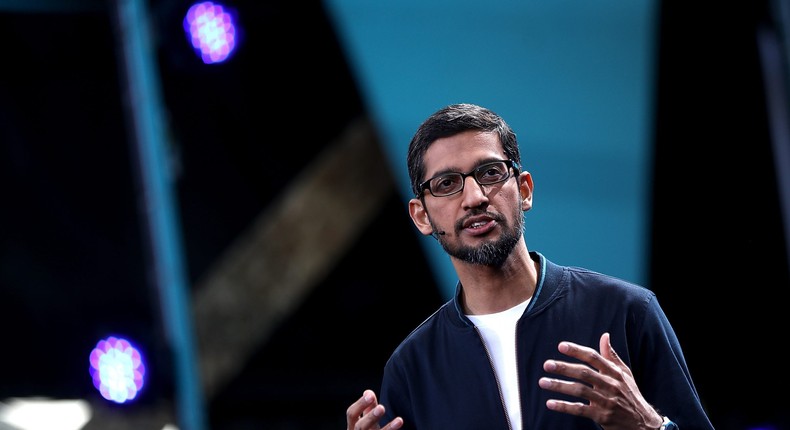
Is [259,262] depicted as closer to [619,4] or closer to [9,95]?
[9,95]

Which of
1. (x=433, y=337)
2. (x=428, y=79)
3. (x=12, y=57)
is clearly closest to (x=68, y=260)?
(x=12, y=57)

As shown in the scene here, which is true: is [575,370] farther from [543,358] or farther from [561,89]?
[561,89]

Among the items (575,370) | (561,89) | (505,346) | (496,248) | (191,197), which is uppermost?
(191,197)

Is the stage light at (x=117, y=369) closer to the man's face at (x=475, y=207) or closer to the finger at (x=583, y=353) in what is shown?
the man's face at (x=475, y=207)

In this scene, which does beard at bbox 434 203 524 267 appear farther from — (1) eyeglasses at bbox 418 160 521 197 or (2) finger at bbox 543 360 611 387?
(2) finger at bbox 543 360 611 387

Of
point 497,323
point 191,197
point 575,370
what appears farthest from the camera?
point 191,197

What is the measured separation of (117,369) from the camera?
439 centimetres

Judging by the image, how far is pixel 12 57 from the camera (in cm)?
521

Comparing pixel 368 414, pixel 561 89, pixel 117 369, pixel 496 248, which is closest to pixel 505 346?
pixel 496 248

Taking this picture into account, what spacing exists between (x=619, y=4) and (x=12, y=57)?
125 inches

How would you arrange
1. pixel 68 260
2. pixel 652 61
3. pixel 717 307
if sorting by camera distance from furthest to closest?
pixel 68 260, pixel 652 61, pixel 717 307

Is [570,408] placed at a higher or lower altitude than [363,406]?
lower

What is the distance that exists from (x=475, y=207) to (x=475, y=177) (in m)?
0.06

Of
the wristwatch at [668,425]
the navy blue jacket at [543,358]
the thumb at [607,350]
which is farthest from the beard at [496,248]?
the wristwatch at [668,425]
